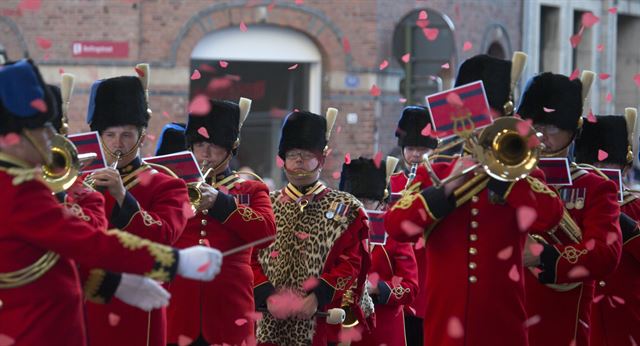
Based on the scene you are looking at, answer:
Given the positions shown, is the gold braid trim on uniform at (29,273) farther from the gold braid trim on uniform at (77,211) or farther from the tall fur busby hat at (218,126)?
the tall fur busby hat at (218,126)

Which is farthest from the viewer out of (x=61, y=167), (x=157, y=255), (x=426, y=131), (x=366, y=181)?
(x=426, y=131)

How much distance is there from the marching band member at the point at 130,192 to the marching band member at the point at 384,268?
2.23 meters

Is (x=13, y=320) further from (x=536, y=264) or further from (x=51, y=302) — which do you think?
(x=536, y=264)

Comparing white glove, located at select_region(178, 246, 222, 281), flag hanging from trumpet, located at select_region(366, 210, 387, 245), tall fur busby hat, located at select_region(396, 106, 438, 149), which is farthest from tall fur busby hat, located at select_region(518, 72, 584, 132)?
tall fur busby hat, located at select_region(396, 106, 438, 149)

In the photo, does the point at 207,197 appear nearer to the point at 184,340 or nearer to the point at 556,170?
the point at 184,340

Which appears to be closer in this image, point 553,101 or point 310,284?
point 553,101

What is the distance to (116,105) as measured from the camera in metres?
7.88

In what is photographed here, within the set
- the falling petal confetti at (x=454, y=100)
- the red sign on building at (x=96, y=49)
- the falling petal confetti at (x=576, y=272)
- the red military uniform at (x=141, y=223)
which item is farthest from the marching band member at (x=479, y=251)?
the red sign on building at (x=96, y=49)

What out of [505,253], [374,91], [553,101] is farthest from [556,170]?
[374,91]

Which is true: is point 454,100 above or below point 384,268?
above

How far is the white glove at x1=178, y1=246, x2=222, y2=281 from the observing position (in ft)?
19.3

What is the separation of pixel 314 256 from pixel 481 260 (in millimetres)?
1799

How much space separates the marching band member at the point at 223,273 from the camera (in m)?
8.46

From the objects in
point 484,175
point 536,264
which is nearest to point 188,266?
point 484,175
